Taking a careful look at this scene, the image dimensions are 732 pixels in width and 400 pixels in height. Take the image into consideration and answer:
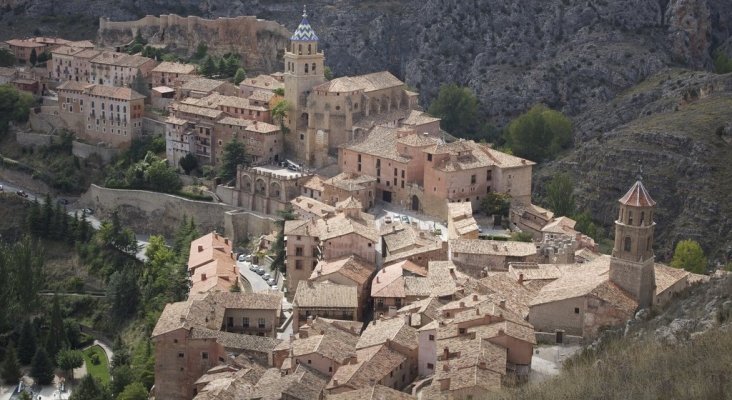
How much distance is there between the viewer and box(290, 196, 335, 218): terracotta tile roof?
57.6 metres

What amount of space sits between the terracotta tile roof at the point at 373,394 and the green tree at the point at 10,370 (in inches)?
808

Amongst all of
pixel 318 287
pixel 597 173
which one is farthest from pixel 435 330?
pixel 597 173

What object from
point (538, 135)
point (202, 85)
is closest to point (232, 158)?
point (202, 85)

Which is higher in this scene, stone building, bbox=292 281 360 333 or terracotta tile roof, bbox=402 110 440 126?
terracotta tile roof, bbox=402 110 440 126

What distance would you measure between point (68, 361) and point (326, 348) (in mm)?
16517

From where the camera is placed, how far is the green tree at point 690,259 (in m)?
55.2

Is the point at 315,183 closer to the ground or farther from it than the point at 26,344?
farther from it

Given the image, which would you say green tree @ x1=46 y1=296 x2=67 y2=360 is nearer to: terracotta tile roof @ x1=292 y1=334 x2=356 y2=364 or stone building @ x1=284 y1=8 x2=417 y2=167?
stone building @ x1=284 y1=8 x2=417 y2=167

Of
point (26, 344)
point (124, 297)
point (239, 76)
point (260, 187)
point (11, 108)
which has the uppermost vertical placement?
point (239, 76)

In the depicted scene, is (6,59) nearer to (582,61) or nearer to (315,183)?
(315,183)

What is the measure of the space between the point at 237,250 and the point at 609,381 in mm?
32085

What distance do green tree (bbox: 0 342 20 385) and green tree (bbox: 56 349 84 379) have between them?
1728mm

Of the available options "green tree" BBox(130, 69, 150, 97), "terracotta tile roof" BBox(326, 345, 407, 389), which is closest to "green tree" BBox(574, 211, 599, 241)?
"terracotta tile roof" BBox(326, 345, 407, 389)

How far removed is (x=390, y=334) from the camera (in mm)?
42531
